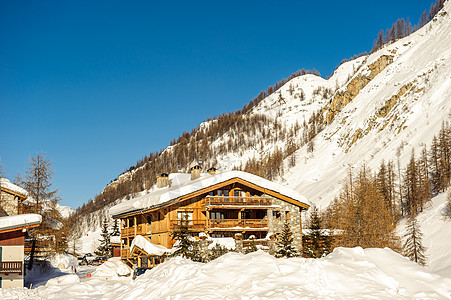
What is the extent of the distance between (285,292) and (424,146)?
87.8m

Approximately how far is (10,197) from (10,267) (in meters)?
14.1

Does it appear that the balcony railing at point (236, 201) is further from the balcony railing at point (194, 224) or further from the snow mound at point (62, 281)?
the snow mound at point (62, 281)

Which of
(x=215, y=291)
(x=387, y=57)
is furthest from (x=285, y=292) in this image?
(x=387, y=57)

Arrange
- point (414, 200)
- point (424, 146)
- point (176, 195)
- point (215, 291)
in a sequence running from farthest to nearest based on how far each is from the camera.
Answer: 1. point (424, 146)
2. point (414, 200)
3. point (176, 195)
4. point (215, 291)

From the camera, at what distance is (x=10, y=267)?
84.7 feet

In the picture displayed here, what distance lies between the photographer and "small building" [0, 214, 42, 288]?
85.0 ft

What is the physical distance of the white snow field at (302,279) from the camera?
12680 mm

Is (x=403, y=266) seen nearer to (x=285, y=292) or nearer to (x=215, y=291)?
(x=285, y=292)

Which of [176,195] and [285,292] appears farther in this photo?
[176,195]

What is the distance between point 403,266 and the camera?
565 inches

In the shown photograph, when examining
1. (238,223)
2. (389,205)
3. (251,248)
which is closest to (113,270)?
(238,223)

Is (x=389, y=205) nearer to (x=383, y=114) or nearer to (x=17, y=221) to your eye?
(x=383, y=114)

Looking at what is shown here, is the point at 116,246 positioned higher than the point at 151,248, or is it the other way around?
the point at 151,248

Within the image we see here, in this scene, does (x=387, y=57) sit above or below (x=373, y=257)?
above
